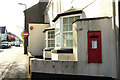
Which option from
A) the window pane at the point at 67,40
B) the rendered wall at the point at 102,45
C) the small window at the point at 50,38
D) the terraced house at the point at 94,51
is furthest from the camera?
the small window at the point at 50,38

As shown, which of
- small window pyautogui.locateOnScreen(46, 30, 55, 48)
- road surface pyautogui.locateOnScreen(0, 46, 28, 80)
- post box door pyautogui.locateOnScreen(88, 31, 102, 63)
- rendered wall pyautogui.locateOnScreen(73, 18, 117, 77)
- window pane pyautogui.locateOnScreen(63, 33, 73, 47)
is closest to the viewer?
rendered wall pyautogui.locateOnScreen(73, 18, 117, 77)

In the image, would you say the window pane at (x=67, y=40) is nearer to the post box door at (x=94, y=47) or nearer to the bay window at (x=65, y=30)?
the bay window at (x=65, y=30)

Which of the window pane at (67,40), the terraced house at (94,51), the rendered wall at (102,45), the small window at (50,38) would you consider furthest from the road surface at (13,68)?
the rendered wall at (102,45)

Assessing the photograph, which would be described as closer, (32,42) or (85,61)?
(85,61)

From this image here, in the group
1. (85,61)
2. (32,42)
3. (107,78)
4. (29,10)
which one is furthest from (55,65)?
(29,10)

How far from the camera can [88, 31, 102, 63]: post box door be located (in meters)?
6.48

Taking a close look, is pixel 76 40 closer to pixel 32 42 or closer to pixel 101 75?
pixel 101 75

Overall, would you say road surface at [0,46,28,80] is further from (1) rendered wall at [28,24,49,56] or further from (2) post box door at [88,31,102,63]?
(2) post box door at [88,31,102,63]

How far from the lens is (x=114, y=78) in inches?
237

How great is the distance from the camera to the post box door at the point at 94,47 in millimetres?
6482

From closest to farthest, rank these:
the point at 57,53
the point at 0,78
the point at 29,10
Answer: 1. the point at 0,78
2. the point at 57,53
3. the point at 29,10

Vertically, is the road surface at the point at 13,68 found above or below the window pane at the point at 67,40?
below

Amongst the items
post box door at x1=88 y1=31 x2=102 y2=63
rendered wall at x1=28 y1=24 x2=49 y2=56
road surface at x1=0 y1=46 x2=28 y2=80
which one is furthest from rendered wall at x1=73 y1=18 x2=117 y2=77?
rendered wall at x1=28 y1=24 x2=49 y2=56

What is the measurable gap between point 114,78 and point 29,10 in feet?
63.0
